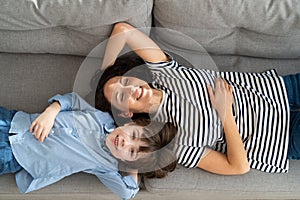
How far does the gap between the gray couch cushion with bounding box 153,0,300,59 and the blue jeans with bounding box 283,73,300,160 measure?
0.13 m

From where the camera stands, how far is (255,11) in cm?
136

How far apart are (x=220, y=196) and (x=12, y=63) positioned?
0.95 meters

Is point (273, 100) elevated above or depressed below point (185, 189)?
above

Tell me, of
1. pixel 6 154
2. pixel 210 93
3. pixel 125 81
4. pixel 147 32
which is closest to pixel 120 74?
pixel 125 81

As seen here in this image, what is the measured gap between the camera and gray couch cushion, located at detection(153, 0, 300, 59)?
1.36 meters

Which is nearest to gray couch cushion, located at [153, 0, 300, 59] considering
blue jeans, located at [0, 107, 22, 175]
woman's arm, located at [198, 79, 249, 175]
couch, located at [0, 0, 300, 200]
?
couch, located at [0, 0, 300, 200]

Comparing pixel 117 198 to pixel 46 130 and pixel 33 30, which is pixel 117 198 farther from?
pixel 33 30

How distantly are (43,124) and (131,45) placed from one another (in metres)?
0.42

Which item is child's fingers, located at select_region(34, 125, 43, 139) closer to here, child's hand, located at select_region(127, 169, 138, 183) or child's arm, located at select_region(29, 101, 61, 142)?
child's arm, located at select_region(29, 101, 61, 142)

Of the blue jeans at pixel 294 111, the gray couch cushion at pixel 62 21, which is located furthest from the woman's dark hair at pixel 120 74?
the blue jeans at pixel 294 111

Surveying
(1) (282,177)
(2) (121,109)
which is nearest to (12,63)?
(2) (121,109)

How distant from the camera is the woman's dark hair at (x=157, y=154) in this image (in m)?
1.28

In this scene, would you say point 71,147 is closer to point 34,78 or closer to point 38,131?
point 38,131

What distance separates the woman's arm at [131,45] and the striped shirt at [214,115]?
40 millimetres
